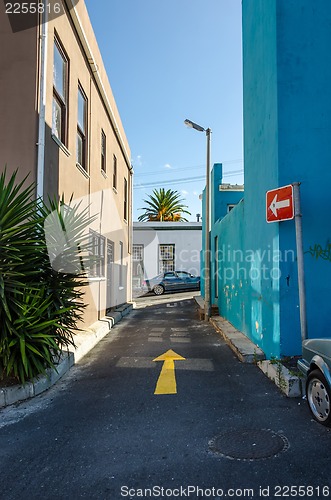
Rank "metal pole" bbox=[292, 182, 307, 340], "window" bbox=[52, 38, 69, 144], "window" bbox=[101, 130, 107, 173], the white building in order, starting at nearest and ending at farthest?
"metal pole" bbox=[292, 182, 307, 340]
"window" bbox=[52, 38, 69, 144]
"window" bbox=[101, 130, 107, 173]
the white building

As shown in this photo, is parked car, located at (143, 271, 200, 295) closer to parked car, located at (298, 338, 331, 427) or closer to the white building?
the white building

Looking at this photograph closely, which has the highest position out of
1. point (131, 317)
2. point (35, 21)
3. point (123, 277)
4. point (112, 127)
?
point (112, 127)

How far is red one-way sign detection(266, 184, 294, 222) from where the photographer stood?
16.5 feet

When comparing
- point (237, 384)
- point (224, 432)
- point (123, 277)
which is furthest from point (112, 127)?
point (224, 432)

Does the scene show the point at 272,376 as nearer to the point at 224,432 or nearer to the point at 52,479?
the point at 224,432

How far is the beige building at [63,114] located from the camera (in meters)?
6.24

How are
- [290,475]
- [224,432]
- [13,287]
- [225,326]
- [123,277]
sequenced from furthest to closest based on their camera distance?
[123,277] < [225,326] < [13,287] < [224,432] < [290,475]

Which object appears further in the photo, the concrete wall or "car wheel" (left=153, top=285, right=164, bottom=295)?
"car wheel" (left=153, top=285, right=164, bottom=295)

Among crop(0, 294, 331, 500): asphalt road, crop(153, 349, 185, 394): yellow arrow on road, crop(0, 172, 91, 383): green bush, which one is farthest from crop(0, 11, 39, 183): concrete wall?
crop(153, 349, 185, 394): yellow arrow on road

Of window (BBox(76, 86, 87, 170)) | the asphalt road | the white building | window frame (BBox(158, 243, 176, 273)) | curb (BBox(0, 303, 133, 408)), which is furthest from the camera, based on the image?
window frame (BBox(158, 243, 176, 273))

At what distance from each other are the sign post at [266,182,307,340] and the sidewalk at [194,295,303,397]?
57 cm

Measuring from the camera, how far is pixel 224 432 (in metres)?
3.64

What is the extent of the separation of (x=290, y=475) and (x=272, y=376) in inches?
96.0

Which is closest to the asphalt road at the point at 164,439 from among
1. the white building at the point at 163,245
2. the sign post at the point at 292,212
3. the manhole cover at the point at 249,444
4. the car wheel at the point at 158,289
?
the manhole cover at the point at 249,444
